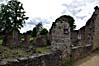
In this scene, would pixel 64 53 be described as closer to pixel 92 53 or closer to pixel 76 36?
pixel 92 53

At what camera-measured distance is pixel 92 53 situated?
14.5 metres

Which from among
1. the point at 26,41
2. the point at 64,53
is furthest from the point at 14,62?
the point at 26,41

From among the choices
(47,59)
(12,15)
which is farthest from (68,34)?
(12,15)

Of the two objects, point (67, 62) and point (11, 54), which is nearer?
point (67, 62)

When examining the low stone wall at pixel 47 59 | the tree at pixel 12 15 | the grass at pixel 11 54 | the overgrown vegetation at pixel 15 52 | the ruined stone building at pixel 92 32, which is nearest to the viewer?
the low stone wall at pixel 47 59

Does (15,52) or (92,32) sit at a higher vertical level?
(92,32)

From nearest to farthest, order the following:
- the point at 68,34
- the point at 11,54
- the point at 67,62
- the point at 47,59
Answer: the point at 47,59, the point at 67,62, the point at 68,34, the point at 11,54

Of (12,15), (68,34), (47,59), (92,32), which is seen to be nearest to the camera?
(47,59)

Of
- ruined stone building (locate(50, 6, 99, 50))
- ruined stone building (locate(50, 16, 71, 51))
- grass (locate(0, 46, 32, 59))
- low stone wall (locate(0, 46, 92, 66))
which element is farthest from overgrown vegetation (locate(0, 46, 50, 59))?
low stone wall (locate(0, 46, 92, 66))

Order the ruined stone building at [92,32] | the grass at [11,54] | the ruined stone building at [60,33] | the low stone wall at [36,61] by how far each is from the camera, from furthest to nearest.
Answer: the ruined stone building at [92,32]
the grass at [11,54]
the ruined stone building at [60,33]
the low stone wall at [36,61]

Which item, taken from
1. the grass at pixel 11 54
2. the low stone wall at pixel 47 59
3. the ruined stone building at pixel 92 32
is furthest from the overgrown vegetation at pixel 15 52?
the ruined stone building at pixel 92 32

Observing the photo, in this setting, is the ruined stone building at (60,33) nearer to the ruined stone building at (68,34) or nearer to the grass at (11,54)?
the ruined stone building at (68,34)

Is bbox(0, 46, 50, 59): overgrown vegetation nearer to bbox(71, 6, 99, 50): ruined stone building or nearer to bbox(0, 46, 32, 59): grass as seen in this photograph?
bbox(0, 46, 32, 59): grass

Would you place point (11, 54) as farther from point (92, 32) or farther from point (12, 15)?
point (12, 15)
